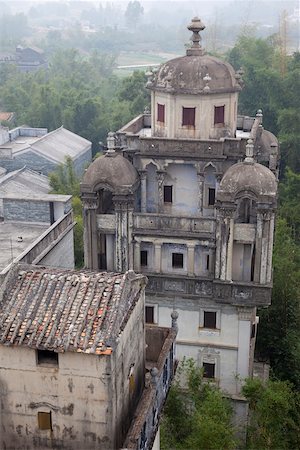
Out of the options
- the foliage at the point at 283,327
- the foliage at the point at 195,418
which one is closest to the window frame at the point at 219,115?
the foliage at the point at 283,327

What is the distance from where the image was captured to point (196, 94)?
28.6 metres

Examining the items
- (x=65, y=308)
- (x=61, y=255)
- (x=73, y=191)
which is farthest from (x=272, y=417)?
(x=73, y=191)

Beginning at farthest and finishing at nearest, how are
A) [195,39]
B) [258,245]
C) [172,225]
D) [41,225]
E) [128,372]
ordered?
[41,225] → [195,39] → [172,225] → [258,245] → [128,372]

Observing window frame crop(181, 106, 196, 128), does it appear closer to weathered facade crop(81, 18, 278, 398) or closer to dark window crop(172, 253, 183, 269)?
weathered facade crop(81, 18, 278, 398)

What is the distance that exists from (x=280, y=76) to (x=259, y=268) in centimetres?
3728

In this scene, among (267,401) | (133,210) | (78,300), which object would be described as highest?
(78,300)

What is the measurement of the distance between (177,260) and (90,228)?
14.0 feet

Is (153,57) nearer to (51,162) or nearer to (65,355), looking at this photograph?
(51,162)

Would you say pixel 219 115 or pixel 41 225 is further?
pixel 41 225

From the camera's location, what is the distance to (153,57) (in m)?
196

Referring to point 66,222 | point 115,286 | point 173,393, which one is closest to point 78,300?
point 115,286

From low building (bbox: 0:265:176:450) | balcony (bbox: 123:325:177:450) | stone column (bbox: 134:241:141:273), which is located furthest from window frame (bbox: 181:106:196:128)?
low building (bbox: 0:265:176:450)

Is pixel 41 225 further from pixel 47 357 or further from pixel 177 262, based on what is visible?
pixel 47 357

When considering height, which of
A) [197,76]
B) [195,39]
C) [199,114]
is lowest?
[199,114]
